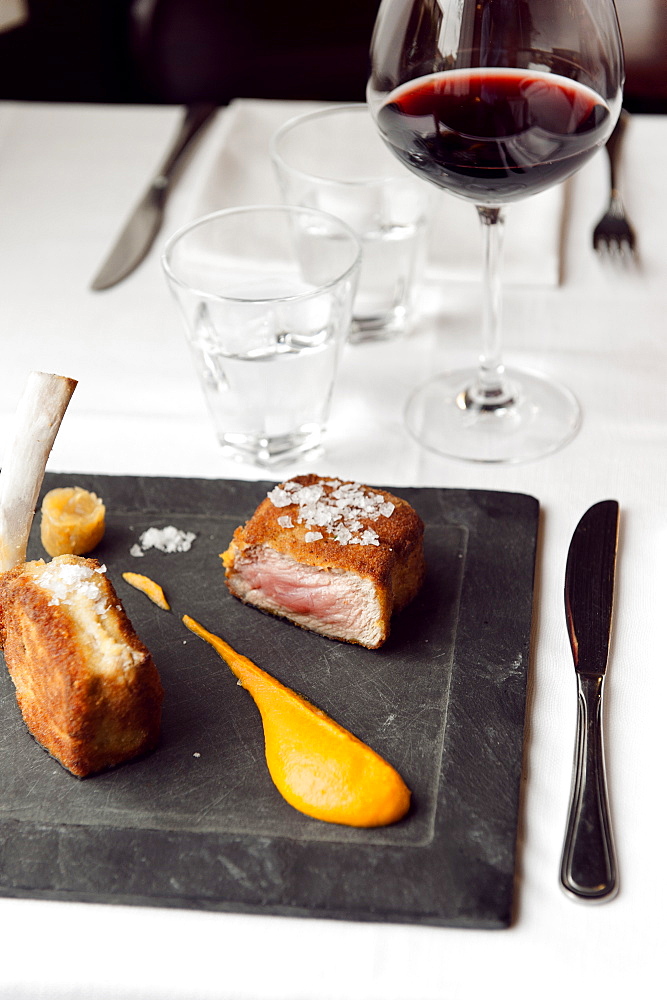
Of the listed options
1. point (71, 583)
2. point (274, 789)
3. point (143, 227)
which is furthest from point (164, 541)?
point (143, 227)

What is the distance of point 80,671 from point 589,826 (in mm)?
406

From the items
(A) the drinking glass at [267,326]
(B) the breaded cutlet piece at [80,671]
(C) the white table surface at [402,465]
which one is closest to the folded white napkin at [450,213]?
(C) the white table surface at [402,465]

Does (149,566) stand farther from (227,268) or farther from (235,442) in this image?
(227,268)

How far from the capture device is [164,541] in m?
1.10

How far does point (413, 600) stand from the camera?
1.01m

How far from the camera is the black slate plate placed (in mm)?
759

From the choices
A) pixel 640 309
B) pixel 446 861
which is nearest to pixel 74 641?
pixel 446 861

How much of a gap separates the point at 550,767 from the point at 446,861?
14 centimetres

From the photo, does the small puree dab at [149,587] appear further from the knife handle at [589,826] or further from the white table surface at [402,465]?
the knife handle at [589,826]

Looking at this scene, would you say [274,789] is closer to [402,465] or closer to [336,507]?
[336,507]

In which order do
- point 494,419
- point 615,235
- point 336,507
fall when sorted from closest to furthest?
point 336,507, point 494,419, point 615,235

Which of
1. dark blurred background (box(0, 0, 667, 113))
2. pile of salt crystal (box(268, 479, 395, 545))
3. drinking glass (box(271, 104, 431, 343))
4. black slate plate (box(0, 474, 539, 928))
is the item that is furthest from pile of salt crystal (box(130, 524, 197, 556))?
dark blurred background (box(0, 0, 667, 113))

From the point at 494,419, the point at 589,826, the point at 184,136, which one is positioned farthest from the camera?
the point at 184,136

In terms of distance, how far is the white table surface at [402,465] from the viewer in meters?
0.73
